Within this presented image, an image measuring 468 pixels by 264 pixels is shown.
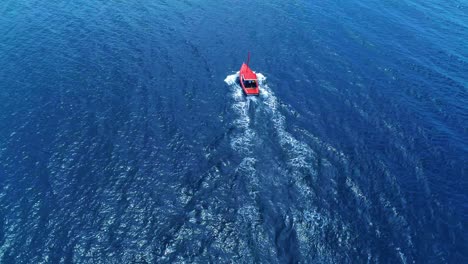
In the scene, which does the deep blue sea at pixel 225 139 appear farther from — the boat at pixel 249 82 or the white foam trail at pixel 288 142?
the boat at pixel 249 82

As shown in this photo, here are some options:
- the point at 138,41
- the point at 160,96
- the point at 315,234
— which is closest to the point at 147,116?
the point at 160,96

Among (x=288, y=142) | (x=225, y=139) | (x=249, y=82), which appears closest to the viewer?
(x=225, y=139)

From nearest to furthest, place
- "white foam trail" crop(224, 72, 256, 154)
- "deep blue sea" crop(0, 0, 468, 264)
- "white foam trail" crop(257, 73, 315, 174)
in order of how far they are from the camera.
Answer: "deep blue sea" crop(0, 0, 468, 264) → "white foam trail" crop(257, 73, 315, 174) → "white foam trail" crop(224, 72, 256, 154)

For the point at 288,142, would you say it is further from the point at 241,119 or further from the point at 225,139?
the point at 225,139

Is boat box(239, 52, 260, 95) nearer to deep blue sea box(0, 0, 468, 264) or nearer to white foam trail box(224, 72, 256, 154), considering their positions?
white foam trail box(224, 72, 256, 154)

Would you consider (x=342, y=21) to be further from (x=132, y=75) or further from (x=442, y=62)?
(x=132, y=75)

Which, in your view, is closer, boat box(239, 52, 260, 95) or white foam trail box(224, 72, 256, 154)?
white foam trail box(224, 72, 256, 154)

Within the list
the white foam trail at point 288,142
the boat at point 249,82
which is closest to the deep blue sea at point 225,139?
the white foam trail at point 288,142

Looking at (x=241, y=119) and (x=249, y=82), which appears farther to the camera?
(x=249, y=82)

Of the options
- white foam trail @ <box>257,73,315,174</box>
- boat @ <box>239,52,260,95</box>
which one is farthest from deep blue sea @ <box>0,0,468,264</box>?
boat @ <box>239,52,260,95</box>

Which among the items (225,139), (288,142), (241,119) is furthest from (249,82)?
(288,142)
